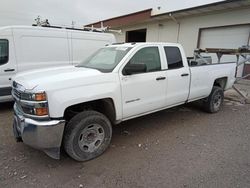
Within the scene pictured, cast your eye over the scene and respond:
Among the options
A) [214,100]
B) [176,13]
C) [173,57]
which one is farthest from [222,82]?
[176,13]

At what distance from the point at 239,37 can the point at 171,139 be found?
8.38 metres

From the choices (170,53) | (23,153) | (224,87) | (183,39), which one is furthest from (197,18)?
(23,153)

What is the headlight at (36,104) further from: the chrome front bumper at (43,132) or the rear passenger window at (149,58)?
the rear passenger window at (149,58)

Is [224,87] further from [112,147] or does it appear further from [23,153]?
[23,153]

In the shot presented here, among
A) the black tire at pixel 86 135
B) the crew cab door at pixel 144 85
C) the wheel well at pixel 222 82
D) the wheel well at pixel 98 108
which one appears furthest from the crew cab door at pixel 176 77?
the wheel well at pixel 222 82

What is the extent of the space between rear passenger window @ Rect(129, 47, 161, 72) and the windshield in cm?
25

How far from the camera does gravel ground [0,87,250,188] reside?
2.69 metres

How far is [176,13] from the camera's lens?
37.3 feet

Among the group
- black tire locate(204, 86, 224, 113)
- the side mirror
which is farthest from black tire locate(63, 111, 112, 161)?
black tire locate(204, 86, 224, 113)

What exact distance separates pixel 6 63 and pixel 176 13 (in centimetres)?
965

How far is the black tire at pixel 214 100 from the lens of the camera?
18.2 ft

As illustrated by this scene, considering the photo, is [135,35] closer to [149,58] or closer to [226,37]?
[226,37]

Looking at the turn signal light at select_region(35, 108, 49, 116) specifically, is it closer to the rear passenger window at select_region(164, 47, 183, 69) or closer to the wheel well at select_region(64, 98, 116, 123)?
the wheel well at select_region(64, 98, 116, 123)

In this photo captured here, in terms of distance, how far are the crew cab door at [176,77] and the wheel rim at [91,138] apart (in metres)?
1.76
